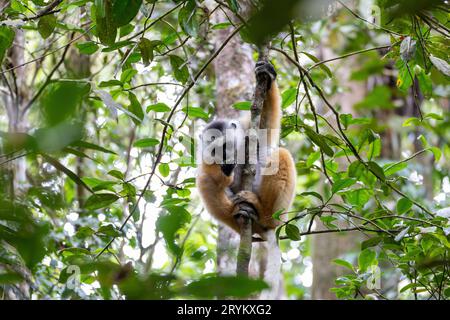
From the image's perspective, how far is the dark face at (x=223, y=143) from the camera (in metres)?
4.16

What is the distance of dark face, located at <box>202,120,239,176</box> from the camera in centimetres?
416

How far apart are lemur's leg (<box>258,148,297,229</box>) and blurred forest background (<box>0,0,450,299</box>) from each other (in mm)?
175

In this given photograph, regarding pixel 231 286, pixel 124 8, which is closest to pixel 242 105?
pixel 124 8

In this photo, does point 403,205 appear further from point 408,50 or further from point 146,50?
point 146,50

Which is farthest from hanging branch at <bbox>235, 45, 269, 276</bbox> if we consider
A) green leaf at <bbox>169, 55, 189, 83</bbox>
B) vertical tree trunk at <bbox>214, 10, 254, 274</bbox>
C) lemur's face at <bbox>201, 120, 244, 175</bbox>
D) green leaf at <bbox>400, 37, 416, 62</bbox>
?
vertical tree trunk at <bbox>214, 10, 254, 274</bbox>

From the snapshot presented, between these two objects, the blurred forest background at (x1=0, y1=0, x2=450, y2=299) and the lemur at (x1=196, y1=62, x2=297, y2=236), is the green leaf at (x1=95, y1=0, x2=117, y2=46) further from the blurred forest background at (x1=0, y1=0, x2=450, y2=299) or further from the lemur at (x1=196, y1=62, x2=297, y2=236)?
the lemur at (x1=196, y1=62, x2=297, y2=236)

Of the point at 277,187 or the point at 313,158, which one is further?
the point at 277,187

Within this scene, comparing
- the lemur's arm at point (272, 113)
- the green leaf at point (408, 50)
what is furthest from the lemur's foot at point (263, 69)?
the green leaf at point (408, 50)

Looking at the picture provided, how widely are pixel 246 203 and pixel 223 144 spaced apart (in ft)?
1.83

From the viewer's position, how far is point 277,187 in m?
4.23

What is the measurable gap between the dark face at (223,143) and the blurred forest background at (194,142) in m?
0.20

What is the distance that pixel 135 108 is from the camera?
3.08 metres

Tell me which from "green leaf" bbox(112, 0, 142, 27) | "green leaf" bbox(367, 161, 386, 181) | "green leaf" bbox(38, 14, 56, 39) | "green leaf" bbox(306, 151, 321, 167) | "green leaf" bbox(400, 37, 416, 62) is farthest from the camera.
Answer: "green leaf" bbox(306, 151, 321, 167)
